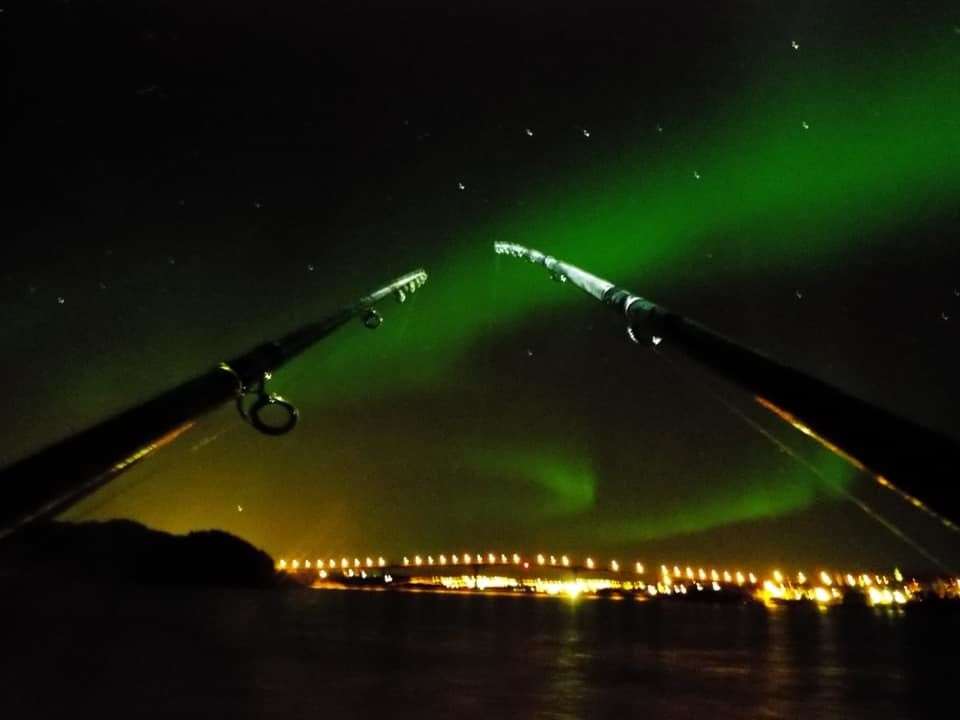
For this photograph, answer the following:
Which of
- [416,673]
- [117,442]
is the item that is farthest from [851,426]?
[416,673]

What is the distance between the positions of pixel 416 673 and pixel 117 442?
1133 inches

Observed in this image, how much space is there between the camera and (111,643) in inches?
1479

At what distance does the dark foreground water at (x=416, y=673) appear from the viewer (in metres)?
22.3

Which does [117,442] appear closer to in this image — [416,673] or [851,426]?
[851,426]

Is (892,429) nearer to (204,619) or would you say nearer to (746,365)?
(746,365)

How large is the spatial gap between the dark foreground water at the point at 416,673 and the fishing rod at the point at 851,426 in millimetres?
19337

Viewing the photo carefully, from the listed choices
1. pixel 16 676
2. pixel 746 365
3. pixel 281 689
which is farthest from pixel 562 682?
pixel 746 365

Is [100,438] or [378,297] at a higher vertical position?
[378,297]

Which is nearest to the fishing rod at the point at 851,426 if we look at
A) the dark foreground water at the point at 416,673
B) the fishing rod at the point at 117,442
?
the fishing rod at the point at 117,442

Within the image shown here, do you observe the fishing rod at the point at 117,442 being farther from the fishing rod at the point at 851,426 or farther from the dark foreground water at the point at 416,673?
the dark foreground water at the point at 416,673

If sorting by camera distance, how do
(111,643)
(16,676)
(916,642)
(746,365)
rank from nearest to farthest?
(746,365)
(16,676)
(111,643)
(916,642)

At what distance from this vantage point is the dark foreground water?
2234cm

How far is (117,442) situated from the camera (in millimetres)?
2416

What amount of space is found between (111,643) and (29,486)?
3950 centimetres
